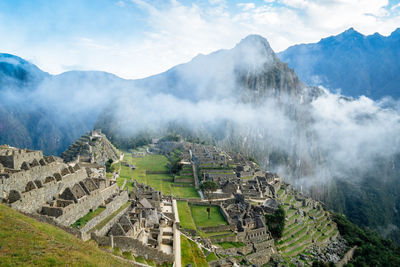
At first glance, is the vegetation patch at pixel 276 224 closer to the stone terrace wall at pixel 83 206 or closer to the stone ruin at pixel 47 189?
the stone ruin at pixel 47 189

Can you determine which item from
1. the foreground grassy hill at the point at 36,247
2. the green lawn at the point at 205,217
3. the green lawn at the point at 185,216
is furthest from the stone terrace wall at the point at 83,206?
the green lawn at the point at 205,217

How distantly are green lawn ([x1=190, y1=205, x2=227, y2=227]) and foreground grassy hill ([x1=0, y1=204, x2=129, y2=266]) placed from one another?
2562cm

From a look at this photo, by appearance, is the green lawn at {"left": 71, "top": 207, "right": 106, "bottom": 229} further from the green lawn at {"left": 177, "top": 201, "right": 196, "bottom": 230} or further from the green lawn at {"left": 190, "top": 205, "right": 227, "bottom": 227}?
the green lawn at {"left": 190, "top": 205, "right": 227, "bottom": 227}

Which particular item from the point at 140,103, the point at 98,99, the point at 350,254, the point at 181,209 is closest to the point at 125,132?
the point at 98,99

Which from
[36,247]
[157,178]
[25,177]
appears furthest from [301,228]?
[36,247]

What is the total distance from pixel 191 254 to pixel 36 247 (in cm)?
1868

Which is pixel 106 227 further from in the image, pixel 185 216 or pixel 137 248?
pixel 185 216

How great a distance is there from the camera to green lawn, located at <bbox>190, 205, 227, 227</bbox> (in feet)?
135

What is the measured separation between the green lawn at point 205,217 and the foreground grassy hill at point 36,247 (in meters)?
25.6

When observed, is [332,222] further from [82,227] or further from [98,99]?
[98,99]

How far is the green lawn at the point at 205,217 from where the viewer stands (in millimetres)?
41219

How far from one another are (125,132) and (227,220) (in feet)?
315

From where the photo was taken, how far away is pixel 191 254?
29.5 meters

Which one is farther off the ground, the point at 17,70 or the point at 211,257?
the point at 17,70
